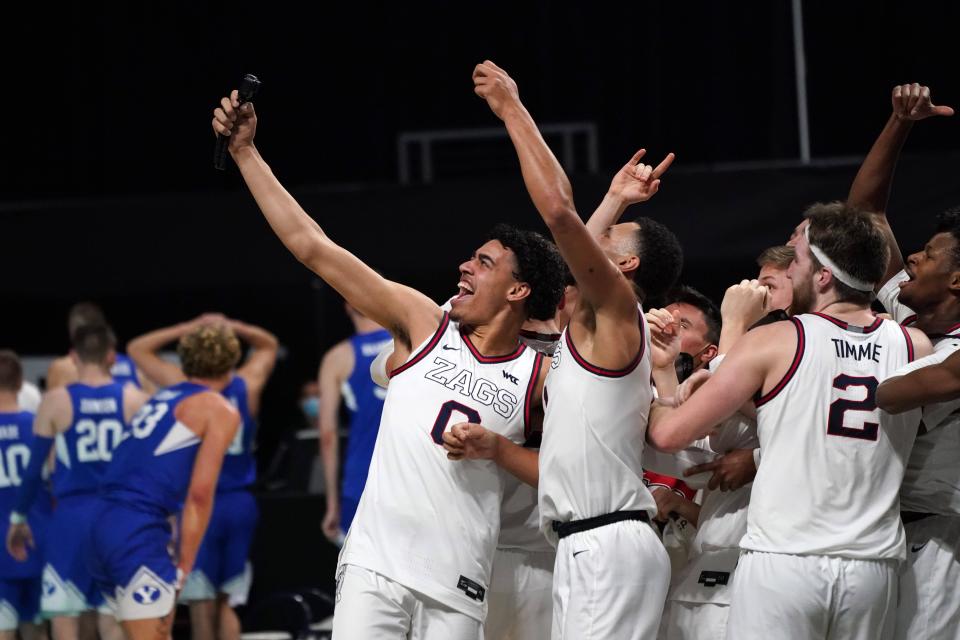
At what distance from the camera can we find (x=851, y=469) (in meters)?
3.60

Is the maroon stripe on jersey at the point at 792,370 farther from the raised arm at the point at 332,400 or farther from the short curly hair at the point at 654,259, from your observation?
the raised arm at the point at 332,400

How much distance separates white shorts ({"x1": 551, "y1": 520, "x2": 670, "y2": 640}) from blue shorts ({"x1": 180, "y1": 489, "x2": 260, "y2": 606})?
405cm

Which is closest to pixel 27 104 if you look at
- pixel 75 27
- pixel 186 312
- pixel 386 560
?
pixel 75 27

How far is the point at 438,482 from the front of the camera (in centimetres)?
388

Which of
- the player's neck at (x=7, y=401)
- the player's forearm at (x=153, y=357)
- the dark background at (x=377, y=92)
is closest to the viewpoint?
the player's neck at (x=7, y=401)

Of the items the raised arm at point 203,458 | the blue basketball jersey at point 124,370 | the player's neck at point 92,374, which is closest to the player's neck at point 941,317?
the raised arm at point 203,458

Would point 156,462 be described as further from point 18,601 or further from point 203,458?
point 18,601

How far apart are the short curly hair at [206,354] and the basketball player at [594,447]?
3.13 m

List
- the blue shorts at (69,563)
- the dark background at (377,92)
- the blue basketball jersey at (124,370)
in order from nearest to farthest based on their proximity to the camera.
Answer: the blue shorts at (69,563), the blue basketball jersey at (124,370), the dark background at (377,92)

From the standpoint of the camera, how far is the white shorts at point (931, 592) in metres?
3.82

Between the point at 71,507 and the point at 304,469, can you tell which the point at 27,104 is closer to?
the point at 304,469

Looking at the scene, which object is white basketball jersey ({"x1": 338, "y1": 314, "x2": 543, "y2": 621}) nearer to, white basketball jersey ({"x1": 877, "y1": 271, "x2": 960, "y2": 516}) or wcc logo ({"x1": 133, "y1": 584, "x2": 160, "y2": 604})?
white basketball jersey ({"x1": 877, "y1": 271, "x2": 960, "y2": 516})

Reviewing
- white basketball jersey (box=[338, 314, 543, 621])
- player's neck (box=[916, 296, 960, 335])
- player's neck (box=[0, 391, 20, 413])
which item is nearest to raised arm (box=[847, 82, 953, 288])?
player's neck (box=[916, 296, 960, 335])

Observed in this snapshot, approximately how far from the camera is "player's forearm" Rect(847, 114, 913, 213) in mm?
4496
